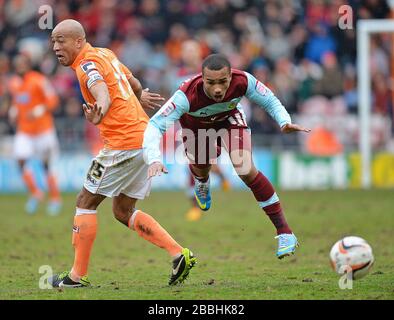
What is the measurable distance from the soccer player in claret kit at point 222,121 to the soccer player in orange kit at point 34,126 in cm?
773

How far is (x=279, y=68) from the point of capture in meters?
20.9

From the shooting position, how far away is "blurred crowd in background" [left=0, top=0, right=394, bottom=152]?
2064 cm

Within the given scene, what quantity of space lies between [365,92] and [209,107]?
1170 centimetres

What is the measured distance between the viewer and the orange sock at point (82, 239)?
311 inches

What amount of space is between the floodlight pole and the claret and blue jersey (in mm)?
11029

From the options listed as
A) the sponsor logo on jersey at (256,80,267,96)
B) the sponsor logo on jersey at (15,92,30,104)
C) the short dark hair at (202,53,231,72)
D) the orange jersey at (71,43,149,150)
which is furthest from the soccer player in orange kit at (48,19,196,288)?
the sponsor logo on jersey at (15,92,30,104)

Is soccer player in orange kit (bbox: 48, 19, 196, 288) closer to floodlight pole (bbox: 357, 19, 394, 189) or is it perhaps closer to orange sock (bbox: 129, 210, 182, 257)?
orange sock (bbox: 129, 210, 182, 257)

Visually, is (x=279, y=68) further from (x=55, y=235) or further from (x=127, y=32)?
(x=55, y=235)

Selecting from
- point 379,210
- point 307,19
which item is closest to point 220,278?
point 379,210

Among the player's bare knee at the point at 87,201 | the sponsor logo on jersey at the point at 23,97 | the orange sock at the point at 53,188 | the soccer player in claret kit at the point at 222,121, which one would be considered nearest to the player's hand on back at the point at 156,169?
the soccer player in claret kit at the point at 222,121

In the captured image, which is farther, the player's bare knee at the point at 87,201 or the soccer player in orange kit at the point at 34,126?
the soccer player in orange kit at the point at 34,126

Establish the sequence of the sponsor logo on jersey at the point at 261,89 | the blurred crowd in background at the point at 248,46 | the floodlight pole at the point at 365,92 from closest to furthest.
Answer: the sponsor logo on jersey at the point at 261,89 < the floodlight pole at the point at 365,92 < the blurred crowd in background at the point at 248,46

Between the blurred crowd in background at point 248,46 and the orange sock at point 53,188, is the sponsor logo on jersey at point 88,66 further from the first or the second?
the blurred crowd in background at point 248,46

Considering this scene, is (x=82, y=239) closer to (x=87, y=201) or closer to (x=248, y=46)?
(x=87, y=201)
